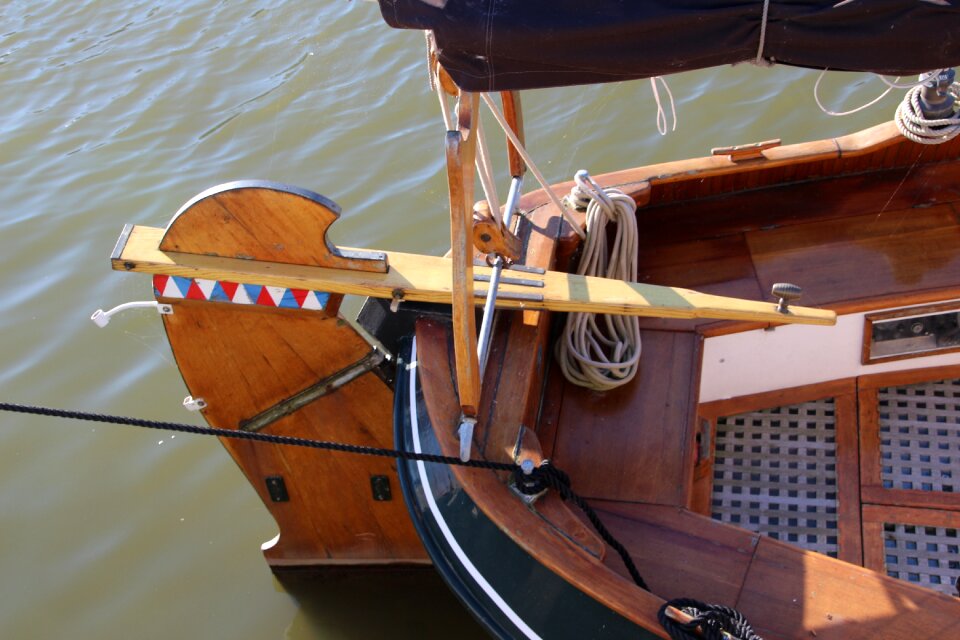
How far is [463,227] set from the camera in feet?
7.68

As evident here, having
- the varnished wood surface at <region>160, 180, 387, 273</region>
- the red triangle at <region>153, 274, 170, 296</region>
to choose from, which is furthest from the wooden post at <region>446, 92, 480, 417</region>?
the red triangle at <region>153, 274, 170, 296</region>

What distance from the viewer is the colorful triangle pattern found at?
9.16 ft

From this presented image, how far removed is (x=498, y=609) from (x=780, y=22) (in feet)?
5.46

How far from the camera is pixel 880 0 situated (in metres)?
2.04

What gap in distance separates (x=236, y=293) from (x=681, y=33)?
4.91 ft

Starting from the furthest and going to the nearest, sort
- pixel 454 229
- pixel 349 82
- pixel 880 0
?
pixel 349 82 → pixel 454 229 → pixel 880 0

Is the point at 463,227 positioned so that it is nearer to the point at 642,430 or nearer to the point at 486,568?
the point at 486,568

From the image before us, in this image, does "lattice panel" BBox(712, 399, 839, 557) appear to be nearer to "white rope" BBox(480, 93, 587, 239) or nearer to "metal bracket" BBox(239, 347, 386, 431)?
"white rope" BBox(480, 93, 587, 239)

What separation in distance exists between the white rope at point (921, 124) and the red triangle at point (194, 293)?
102 inches

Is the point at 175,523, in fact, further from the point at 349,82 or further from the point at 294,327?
the point at 349,82

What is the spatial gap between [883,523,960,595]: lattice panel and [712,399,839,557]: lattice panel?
192 mm

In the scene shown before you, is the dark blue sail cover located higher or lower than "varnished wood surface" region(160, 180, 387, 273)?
higher

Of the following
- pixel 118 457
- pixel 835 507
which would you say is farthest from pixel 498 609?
pixel 118 457

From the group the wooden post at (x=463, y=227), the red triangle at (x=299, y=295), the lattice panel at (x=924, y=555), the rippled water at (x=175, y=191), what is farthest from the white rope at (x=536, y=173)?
the rippled water at (x=175, y=191)
